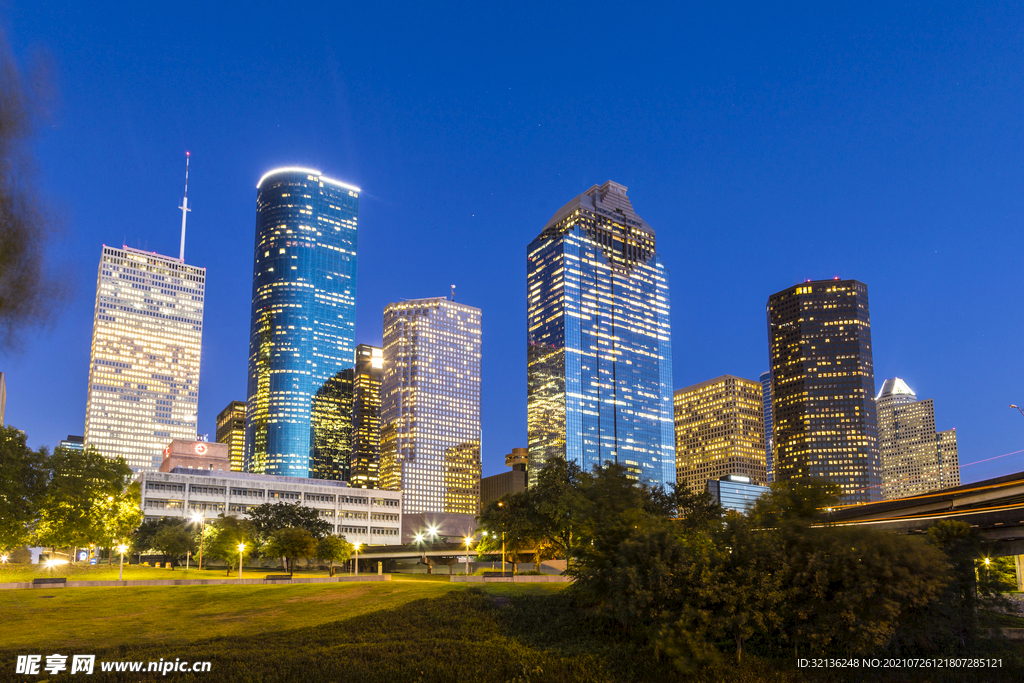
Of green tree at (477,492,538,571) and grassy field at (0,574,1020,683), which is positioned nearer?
grassy field at (0,574,1020,683)

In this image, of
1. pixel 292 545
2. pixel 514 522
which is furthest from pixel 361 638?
pixel 292 545

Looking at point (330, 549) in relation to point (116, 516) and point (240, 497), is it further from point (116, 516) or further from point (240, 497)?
point (240, 497)

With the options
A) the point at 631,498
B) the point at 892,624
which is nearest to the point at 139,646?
the point at 631,498

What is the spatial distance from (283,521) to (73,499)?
156 ft

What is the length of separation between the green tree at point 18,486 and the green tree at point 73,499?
1.09m

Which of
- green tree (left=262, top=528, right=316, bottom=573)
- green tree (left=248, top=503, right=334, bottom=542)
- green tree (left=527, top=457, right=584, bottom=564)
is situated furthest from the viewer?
green tree (left=248, top=503, right=334, bottom=542)

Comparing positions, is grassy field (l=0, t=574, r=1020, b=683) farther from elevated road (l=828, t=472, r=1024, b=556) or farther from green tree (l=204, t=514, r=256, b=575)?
green tree (l=204, t=514, r=256, b=575)

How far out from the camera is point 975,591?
1636 inches

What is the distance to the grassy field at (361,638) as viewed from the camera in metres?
38.6

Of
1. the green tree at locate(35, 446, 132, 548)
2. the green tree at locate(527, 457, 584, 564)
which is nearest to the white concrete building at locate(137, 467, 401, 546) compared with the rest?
the green tree at locate(35, 446, 132, 548)

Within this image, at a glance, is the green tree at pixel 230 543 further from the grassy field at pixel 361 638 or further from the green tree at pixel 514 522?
the grassy field at pixel 361 638

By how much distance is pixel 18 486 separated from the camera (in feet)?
235

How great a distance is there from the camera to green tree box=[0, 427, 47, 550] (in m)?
69.8

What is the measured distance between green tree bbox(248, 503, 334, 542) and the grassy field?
5864cm
